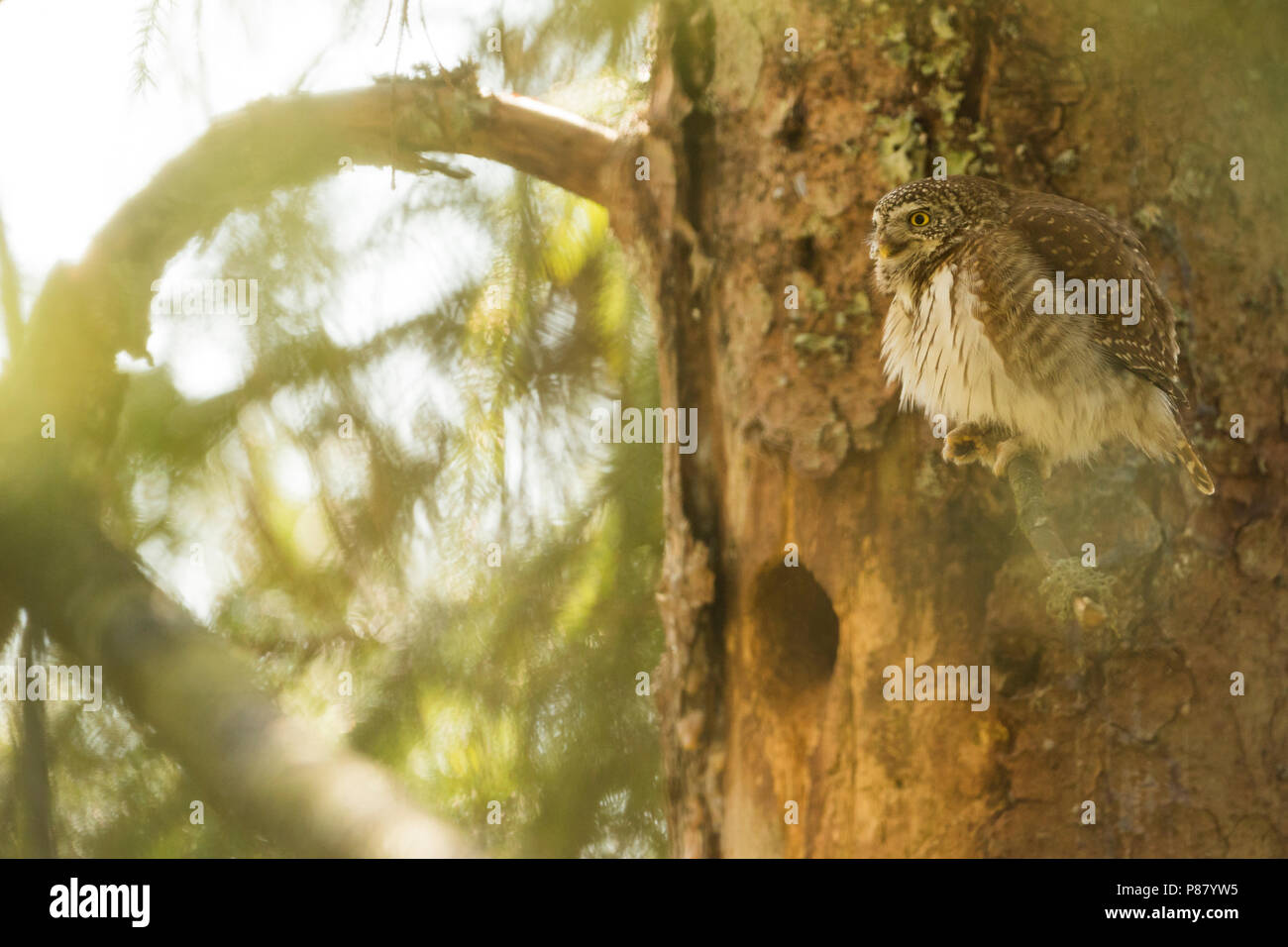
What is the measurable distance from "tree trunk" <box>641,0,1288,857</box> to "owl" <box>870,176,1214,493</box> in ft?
0.42

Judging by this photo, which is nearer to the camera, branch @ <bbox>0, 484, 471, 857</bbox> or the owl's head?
the owl's head

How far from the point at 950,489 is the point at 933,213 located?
504 millimetres

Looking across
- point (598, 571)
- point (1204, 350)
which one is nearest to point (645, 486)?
point (598, 571)

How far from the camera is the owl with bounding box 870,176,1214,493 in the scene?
1.66m

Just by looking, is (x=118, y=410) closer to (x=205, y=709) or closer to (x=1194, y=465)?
(x=205, y=709)

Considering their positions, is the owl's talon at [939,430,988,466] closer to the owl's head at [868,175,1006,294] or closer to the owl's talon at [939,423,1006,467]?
the owl's talon at [939,423,1006,467]

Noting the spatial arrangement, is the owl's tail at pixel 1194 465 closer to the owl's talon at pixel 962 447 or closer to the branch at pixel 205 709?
the owl's talon at pixel 962 447

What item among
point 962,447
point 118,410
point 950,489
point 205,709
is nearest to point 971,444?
point 962,447

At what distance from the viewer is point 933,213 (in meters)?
1.84

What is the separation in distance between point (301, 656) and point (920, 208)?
2.03 metres

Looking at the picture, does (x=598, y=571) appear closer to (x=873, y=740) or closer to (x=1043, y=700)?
(x=873, y=740)

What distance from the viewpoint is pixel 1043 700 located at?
71.1 inches

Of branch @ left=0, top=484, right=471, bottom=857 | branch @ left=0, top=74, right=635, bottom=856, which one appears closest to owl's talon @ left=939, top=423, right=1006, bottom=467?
branch @ left=0, top=74, right=635, bottom=856

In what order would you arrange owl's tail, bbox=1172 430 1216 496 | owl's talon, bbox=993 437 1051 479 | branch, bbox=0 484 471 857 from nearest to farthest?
owl's tail, bbox=1172 430 1216 496
owl's talon, bbox=993 437 1051 479
branch, bbox=0 484 471 857
